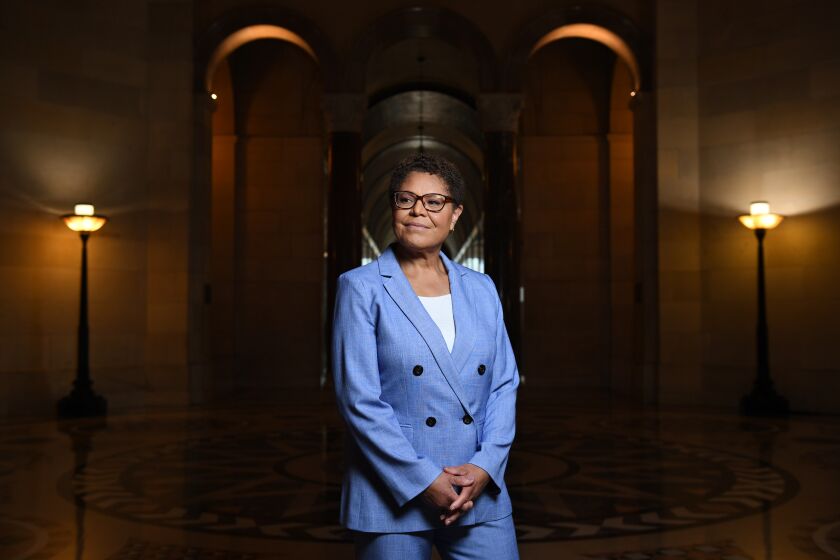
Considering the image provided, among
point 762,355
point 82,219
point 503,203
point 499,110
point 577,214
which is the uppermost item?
point 499,110

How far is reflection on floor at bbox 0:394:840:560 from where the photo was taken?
5.72 meters

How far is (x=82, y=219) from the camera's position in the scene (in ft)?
43.2

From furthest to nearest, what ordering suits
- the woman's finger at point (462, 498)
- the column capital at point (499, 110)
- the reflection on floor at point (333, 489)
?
the column capital at point (499, 110), the reflection on floor at point (333, 489), the woman's finger at point (462, 498)

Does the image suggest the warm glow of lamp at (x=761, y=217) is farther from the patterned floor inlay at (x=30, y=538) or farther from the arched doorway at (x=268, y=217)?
the patterned floor inlay at (x=30, y=538)

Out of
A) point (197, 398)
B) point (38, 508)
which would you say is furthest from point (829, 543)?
point (197, 398)

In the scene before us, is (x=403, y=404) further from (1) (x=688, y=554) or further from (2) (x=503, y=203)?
(2) (x=503, y=203)

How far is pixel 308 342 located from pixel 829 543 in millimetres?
14066

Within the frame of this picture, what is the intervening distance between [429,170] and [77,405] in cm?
1165

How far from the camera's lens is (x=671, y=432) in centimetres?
1123

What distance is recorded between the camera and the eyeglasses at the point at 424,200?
276 centimetres

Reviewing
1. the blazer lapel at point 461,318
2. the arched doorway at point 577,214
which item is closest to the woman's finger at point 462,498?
the blazer lapel at point 461,318

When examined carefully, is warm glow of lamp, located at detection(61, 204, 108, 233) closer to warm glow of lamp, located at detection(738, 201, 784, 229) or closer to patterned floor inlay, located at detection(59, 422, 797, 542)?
patterned floor inlay, located at detection(59, 422, 797, 542)

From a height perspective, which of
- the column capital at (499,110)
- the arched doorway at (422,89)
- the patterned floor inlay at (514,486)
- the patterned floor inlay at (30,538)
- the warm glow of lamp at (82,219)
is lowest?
the patterned floor inlay at (514,486)

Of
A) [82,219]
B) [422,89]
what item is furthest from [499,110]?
[422,89]
